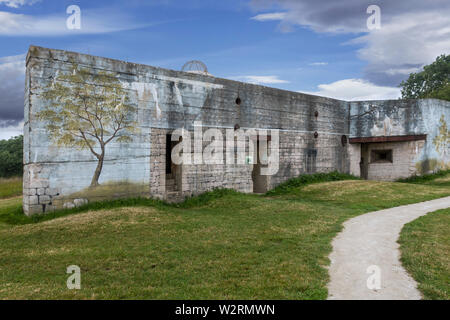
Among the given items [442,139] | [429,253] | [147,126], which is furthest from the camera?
[442,139]

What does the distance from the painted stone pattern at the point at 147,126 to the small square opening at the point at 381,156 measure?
1.39m

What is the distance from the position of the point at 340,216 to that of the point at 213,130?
6.33 meters

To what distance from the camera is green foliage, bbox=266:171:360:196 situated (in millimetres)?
15688

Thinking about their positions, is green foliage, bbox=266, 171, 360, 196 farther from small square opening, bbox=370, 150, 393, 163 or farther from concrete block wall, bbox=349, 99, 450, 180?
small square opening, bbox=370, 150, 393, 163

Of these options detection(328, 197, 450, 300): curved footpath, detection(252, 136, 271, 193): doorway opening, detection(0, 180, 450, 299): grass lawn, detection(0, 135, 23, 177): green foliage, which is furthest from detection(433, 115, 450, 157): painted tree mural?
detection(0, 135, 23, 177): green foliage

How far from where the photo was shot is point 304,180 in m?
16.8

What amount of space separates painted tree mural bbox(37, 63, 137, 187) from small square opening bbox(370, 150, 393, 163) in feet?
50.2

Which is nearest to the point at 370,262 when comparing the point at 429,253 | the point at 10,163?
the point at 429,253

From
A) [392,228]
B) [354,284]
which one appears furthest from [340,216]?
[354,284]

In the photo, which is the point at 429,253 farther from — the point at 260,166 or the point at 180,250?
the point at 260,166

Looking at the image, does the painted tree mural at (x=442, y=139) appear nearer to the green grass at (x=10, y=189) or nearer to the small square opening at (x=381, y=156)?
the small square opening at (x=381, y=156)

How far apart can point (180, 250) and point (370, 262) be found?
3651mm

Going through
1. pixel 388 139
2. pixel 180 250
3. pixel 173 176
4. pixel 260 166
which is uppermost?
pixel 388 139

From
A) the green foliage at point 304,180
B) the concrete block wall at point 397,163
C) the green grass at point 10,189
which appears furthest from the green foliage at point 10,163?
the concrete block wall at point 397,163
